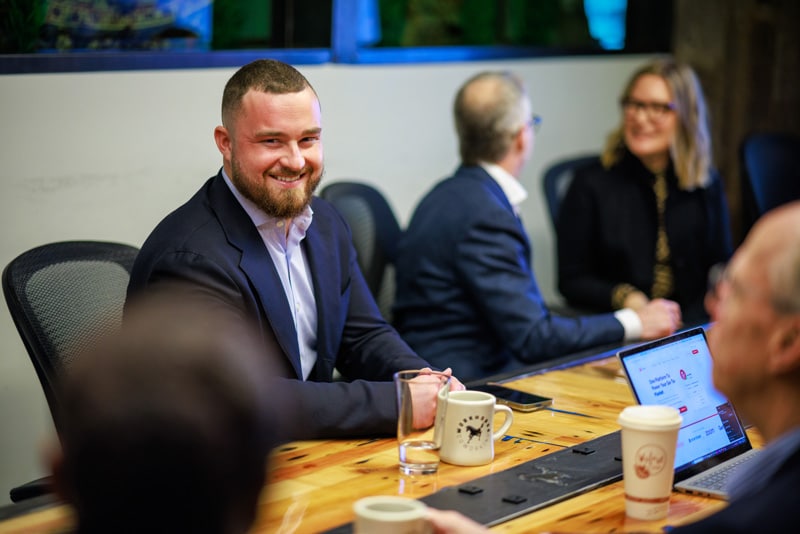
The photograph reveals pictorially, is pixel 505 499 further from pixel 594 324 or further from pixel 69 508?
pixel 594 324

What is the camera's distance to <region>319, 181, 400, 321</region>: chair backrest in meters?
3.40

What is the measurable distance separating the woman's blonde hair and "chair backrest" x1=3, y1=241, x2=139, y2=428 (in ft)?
7.59

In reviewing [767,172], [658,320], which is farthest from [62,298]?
[767,172]

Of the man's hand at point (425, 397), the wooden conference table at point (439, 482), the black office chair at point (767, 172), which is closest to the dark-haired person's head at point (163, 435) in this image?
the wooden conference table at point (439, 482)

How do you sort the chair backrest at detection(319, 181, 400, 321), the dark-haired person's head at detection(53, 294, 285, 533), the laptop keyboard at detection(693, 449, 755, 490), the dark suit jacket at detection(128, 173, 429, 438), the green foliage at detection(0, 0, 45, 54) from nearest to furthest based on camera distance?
the dark-haired person's head at detection(53, 294, 285, 533) → the laptop keyboard at detection(693, 449, 755, 490) → the dark suit jacket at detection(128, 173, 429, 438) → the green foliage at detection(0, 0, 45, 54) → the chair backrest at detection(319, 181, 400, 321)

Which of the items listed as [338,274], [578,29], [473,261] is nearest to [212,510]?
[338,274]

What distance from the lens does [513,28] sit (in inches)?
195

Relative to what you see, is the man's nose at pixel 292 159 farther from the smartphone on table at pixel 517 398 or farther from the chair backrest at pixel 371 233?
the chair backrest at pixel 371 233

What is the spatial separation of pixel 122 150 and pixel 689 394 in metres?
2.03

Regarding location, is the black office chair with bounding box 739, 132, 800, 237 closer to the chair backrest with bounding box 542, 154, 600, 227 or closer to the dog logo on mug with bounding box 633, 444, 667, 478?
the chair backrest with bounding box 542, 154, 600, 227

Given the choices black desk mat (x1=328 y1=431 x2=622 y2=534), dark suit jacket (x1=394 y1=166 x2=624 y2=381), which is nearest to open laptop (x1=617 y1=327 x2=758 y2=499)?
black desk mat (x1=328 y1=431 x2=622 y2=534)

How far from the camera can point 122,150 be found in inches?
132

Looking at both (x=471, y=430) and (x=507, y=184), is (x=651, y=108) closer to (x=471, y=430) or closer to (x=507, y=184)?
(x=507, y=184)

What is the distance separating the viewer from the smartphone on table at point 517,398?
2.26m
